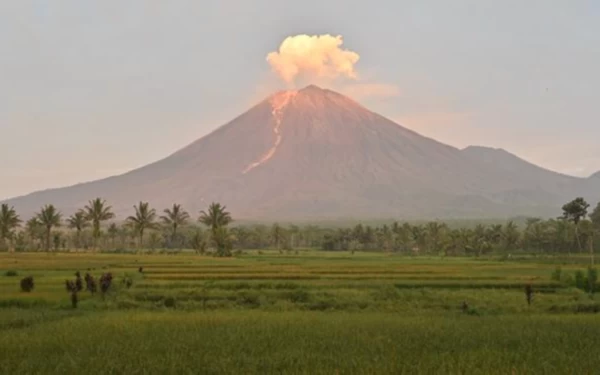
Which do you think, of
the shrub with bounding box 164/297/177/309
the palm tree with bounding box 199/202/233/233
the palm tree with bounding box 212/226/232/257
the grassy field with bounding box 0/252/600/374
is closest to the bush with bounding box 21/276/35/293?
the grassy field with bounding box 0/252/600/374

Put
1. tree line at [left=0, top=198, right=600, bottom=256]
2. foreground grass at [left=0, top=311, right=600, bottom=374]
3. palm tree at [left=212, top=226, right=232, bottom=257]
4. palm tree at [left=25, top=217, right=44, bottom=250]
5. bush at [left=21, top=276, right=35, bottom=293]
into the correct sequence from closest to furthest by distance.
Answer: foreground grass at [left=0, top=311, right=600, bottom=374] < bush at [left=21, top=276, right=35, bottom=293] < palm tree at [left=212, top=226, right=232, bottom=257] < tree line at [left=0, top=198, right=600, bottom=256] < palm tree at [left=25, top=217, right=44, bottom=250]

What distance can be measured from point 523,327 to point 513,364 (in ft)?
24.5

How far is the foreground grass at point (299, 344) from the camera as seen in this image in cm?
1549

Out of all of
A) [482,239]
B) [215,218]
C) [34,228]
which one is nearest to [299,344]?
[215,218]

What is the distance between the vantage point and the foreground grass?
50.8ft

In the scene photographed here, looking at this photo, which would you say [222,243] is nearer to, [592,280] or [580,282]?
[580,282]

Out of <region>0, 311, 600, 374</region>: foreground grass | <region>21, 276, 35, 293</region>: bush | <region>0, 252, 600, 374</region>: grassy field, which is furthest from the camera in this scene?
<region>21, 276, 35, 293</region>: bush

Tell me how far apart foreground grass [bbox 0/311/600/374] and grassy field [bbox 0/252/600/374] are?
4 cm

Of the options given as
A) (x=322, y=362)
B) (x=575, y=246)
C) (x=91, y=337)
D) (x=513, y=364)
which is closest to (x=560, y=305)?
(x=513, y=364)

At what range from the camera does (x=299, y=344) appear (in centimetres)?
1906

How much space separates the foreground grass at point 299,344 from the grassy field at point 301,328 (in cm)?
4

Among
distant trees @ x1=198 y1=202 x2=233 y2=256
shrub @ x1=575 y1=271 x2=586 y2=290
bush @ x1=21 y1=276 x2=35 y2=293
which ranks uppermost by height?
distant trees @ x1=198 y1=202 x2=233 y2=256

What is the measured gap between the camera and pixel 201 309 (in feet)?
99.8

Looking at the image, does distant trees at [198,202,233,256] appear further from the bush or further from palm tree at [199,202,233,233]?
Answer: the bush
